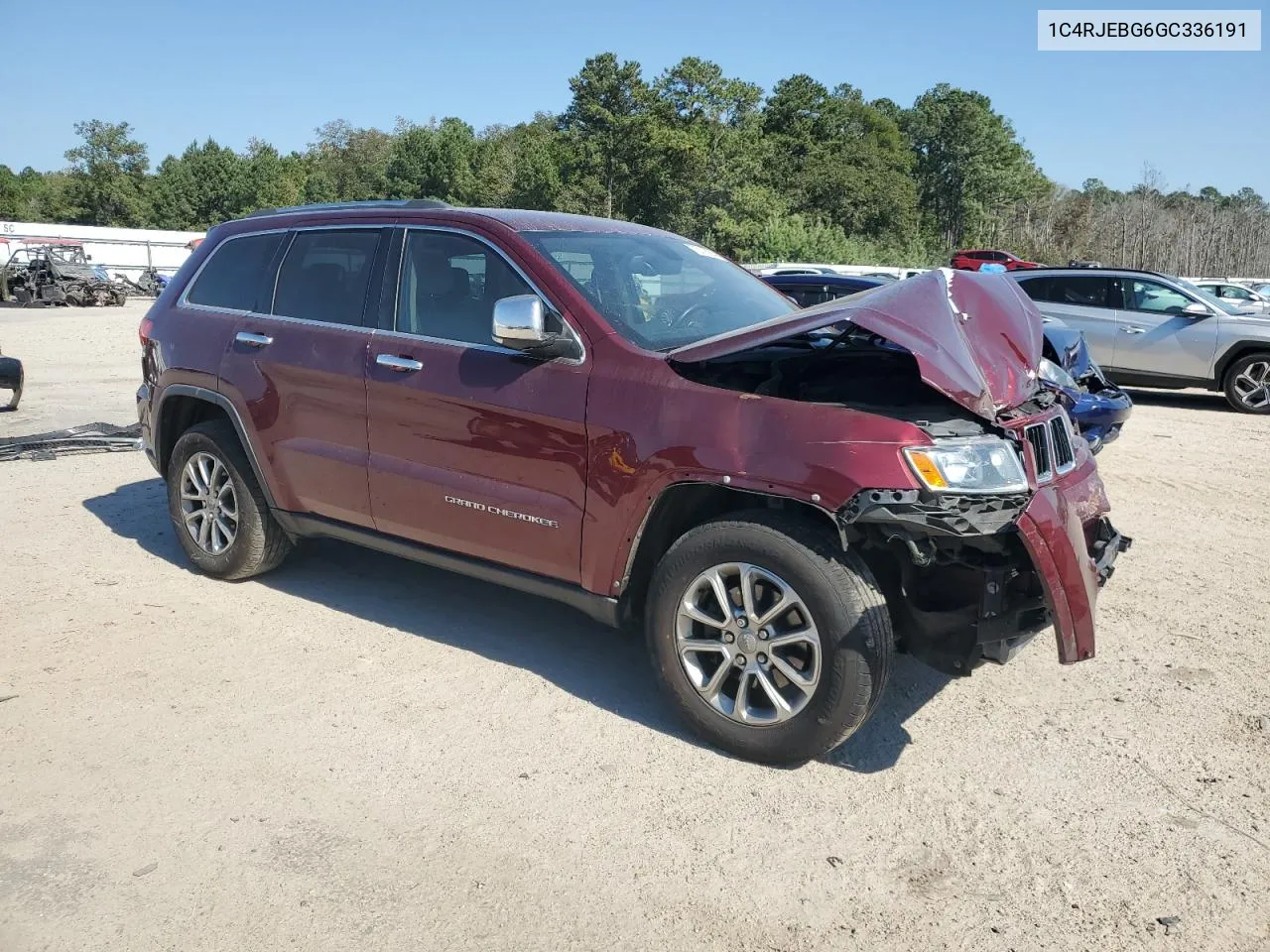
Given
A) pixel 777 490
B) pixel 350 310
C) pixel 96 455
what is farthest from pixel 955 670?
pixel 96 455

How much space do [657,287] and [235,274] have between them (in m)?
2.40

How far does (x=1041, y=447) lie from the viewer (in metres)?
3.46

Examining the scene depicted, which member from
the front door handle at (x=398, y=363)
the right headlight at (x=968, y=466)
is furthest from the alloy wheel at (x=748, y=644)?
the front door handle at (x=398, y=363)

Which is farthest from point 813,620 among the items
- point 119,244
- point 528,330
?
point 119,244

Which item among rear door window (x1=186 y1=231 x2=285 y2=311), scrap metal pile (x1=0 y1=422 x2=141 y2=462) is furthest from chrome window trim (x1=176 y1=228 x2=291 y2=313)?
scrap metal pile (x1=0 y1=422 x2=141 y2=462)

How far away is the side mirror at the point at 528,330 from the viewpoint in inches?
146

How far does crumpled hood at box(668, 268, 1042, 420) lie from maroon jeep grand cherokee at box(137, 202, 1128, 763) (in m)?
0.01

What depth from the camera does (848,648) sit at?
323 centimetres

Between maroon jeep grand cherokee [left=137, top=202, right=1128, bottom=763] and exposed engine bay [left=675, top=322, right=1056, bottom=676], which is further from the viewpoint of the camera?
maroon jeep grand cherokee [left=137, top=202, right=1128, bottom=763]

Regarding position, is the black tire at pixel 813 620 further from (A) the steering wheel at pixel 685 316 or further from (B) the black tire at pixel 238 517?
→ (B) the black tire at pixel 238 517

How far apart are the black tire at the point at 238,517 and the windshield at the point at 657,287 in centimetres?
207

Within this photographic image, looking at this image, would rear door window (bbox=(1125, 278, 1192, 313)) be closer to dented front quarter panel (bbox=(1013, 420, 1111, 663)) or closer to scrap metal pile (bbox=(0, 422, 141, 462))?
dented front quarter panel (bbox=(1013, 420, 1111, 663))

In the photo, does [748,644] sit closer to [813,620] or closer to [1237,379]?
[813,620]

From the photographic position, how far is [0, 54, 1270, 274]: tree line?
1946 inches
